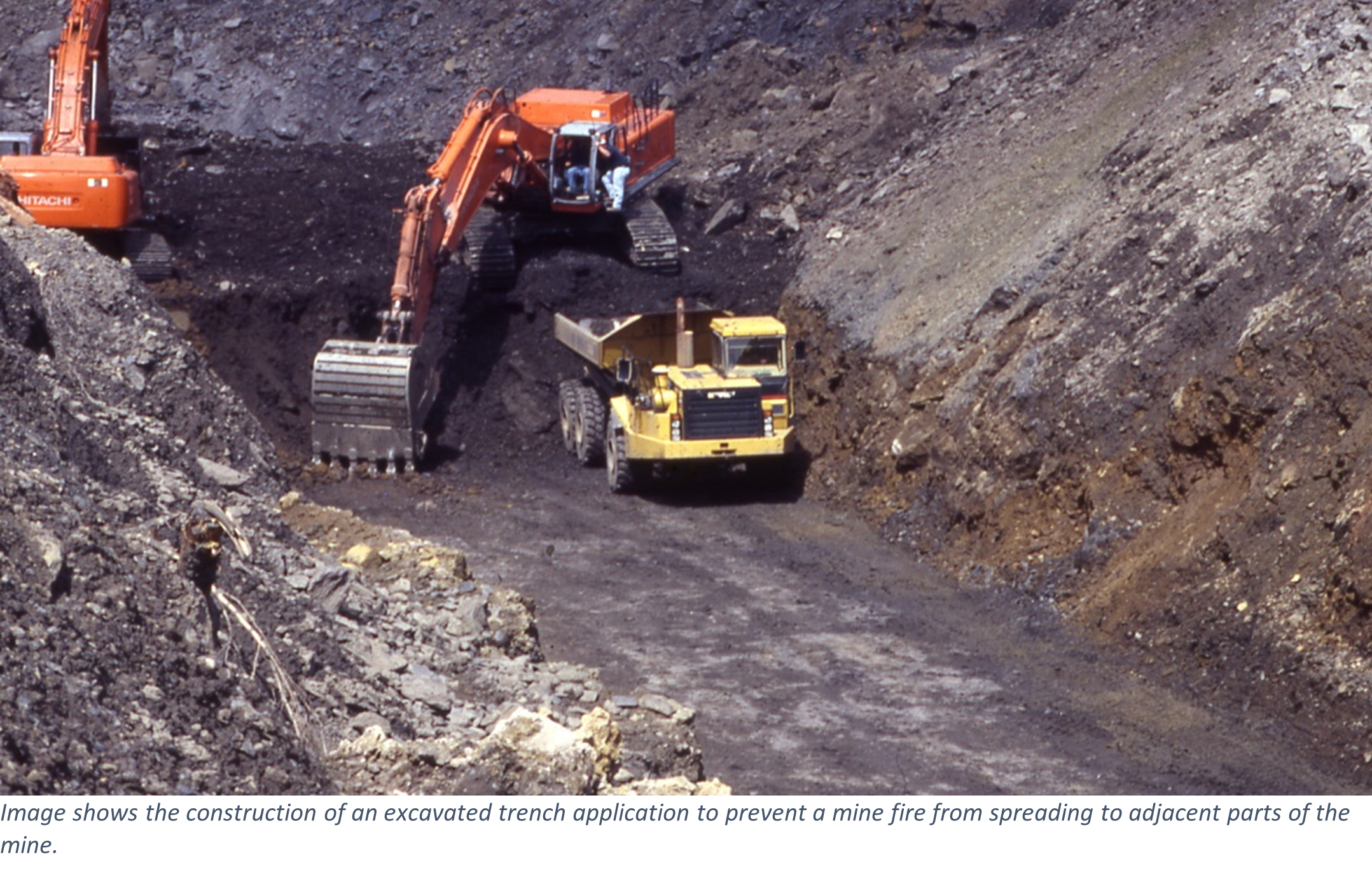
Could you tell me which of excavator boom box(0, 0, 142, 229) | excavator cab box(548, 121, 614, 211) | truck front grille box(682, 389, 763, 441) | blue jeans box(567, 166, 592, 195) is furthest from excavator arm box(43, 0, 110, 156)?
truck front grille box(682, 389, 763, 441)

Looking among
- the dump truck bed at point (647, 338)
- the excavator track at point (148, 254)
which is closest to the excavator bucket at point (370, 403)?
the dump truck bed at point (647, 338)

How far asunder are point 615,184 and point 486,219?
1.94m

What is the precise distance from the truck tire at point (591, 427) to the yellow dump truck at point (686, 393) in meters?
0.01

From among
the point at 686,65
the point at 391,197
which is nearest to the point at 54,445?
the point at 391,197

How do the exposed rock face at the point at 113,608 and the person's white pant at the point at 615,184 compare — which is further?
the person's white pant at the point at 615,184

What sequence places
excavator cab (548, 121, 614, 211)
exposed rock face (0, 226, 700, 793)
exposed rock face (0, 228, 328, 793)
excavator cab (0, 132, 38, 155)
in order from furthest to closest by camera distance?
1. excavator cab (548, 121, 614, 211)
2. excavator cab (0, 132, 38, 155)
3. exposed rock face (0, 226, 700, 793)
4. exposed rock face (0, 228, 328, 793)

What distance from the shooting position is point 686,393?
1870 centimetres

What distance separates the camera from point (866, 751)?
38.9 ft

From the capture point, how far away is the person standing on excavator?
23.9 metres

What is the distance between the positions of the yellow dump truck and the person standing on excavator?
12.7 feet

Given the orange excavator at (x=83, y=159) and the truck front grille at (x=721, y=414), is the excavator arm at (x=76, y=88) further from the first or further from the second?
the truck front grille at (x=721, y=414)

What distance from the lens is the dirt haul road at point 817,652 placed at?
1147 cm

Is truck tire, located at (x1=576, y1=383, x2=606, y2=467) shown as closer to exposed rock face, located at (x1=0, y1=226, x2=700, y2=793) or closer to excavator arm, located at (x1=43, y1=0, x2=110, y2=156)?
exposed rock face, located at (x1=0, y1=226, x2=700, y2=793)

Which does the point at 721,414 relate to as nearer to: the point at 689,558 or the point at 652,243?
the point at 689,558
